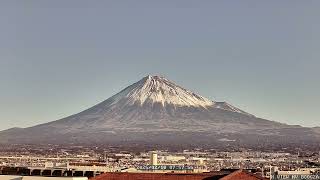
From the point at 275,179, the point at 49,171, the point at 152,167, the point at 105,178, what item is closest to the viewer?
the point at 105,178

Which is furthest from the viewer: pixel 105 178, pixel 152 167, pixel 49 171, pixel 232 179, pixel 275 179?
pixel 49 171

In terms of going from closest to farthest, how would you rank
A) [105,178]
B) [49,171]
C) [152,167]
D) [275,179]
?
[105,178] < [275,179] < [152,167] < [49,171]

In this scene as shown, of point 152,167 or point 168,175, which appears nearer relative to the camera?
point 168,175

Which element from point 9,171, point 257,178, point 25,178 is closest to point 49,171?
point 9,171

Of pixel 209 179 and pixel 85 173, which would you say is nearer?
pixel 209 179

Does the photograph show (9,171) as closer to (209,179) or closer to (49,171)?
(49,171)

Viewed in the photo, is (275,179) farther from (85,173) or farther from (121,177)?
(85,173)

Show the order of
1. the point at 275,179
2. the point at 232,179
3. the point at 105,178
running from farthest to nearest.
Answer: the point at 275,179 < the point at 105,178 < the point at 232,179

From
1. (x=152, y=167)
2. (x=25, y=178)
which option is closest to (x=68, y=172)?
(x=152, y=167)
